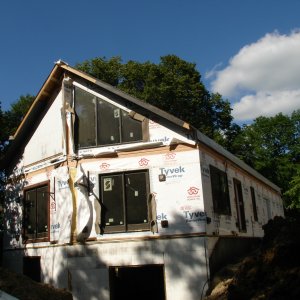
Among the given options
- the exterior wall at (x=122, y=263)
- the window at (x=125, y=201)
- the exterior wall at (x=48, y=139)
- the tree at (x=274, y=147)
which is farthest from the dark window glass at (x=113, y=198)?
the tree at (x=274, y=147)

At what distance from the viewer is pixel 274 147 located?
4203cm

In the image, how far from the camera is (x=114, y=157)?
1332 centimetres

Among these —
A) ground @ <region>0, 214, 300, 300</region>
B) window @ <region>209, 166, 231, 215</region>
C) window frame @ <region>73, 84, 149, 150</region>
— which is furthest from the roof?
ground @ <region>0, 214, 300, 300</region>

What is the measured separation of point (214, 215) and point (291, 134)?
32865mm

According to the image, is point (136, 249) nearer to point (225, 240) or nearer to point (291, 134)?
point (225, 240)

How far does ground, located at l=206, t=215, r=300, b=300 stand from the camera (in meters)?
7.16

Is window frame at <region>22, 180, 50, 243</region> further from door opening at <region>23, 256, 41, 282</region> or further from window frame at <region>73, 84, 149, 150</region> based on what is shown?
window frame at <region>73, 84, 149, 150</region>

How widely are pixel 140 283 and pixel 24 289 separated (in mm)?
6336

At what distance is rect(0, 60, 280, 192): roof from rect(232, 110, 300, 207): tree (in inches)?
881

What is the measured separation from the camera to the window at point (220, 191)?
44.6 ft

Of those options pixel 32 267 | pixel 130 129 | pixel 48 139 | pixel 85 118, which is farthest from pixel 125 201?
pixel 32 267

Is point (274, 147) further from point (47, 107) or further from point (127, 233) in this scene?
point (127, 233)

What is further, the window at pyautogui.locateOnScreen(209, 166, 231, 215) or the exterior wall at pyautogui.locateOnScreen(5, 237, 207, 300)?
the window at pyautogui.locateOnScreen(209, 166, 231, 215)

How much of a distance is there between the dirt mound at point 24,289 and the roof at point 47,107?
5994 millimetres
